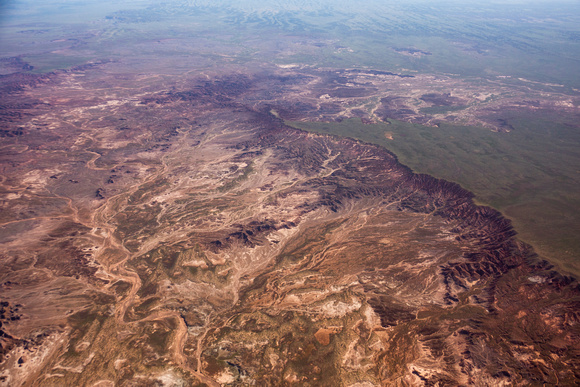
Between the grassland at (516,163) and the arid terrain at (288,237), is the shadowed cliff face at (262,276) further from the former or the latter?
the grassland at (516,163)

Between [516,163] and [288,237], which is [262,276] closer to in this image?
[288,237]

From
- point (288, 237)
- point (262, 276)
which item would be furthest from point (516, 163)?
point (262, 276)

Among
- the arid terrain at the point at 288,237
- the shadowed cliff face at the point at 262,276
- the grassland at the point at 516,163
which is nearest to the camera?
the shadowed cliff face at the point at 262,276

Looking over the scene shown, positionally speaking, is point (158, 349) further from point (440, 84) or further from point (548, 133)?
point (440, 84)

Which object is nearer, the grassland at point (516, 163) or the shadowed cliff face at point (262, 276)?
the shadowed cliff face at point (262, 276)

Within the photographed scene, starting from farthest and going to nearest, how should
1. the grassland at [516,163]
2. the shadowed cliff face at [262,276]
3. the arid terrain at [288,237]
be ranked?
the grassland at [516,163]
the arid terrain at [288,237]
the shadowed cliff face at [262,276]

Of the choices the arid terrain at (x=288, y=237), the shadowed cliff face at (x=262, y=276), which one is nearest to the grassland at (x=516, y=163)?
the arid terrain at (x=288, y=237)
